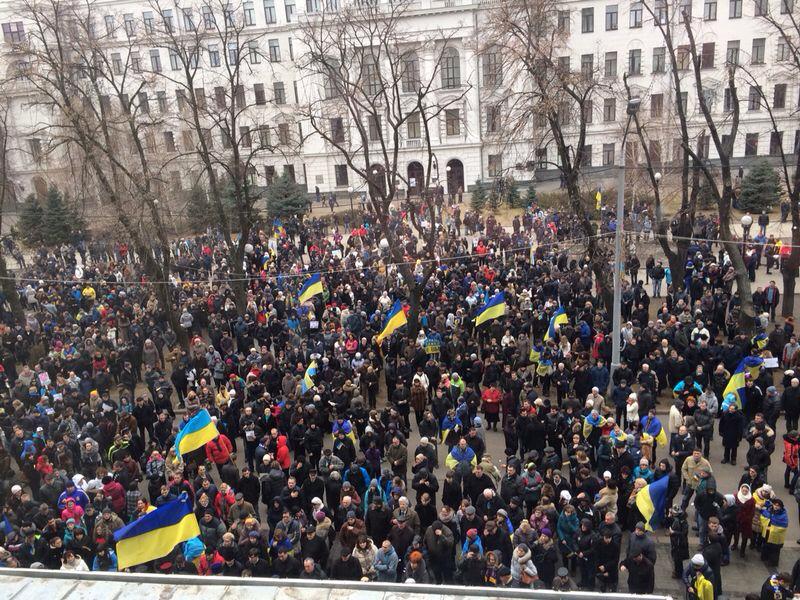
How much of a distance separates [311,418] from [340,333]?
5.16 m

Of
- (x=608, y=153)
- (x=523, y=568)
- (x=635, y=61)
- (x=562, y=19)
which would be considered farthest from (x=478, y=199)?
(x=523, y=568)

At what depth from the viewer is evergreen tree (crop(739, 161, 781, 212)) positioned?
32938 mm

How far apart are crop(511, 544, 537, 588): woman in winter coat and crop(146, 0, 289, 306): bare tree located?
15.1 metres

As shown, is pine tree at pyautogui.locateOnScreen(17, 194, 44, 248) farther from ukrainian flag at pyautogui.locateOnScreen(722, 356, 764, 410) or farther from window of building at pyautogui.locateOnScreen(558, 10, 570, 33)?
ukrainian flag at pyautogui.locateOnScreen(722, 356, 764, 410)

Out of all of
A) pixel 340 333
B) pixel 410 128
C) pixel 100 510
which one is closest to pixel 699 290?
pixel 340 333

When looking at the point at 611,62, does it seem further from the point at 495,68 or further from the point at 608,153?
the point at 495,68

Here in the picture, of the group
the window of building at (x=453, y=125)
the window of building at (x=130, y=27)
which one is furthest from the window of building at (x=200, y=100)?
the window of building at (x=453, y=125)

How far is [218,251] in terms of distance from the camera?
29.9 metres

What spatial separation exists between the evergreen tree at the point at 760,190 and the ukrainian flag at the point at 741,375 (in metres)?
21.9

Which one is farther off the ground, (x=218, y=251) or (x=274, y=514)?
(x=218, y=251)

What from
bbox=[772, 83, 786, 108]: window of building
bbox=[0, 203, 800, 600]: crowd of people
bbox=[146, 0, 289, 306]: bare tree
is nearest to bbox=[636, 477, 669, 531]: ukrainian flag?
bbox=[0, 203, 800, 600]: crowd of people

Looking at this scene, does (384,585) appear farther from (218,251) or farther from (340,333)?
(218,251)

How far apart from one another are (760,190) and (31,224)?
38.5 m

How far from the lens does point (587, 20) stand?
46906 mm
